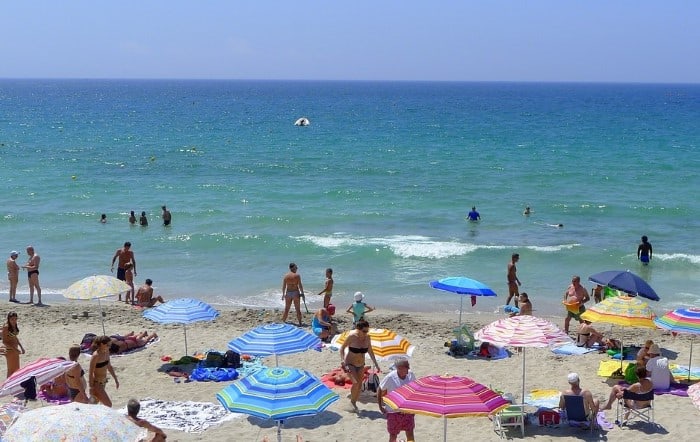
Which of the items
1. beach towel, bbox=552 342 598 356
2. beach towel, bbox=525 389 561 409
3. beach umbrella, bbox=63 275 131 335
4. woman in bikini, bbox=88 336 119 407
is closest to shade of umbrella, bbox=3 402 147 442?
woman in bikini, bbox=88 336 119 407

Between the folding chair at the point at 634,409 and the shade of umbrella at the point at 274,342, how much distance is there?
4.51 metres

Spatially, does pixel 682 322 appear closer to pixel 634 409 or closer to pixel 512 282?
pixel 634 409

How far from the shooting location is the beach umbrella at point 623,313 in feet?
41.2

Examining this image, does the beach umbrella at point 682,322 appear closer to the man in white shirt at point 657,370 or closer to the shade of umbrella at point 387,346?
the man in white shirt at point 657,370

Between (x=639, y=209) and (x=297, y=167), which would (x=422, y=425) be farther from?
(x=297, y=167)

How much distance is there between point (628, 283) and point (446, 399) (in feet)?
24.7

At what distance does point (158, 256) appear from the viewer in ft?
82.7

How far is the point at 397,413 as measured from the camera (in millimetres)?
9703

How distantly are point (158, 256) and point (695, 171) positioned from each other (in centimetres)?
3178

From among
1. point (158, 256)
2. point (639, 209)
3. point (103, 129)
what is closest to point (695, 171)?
point (639, 209)

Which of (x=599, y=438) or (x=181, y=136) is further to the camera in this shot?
(x=181, y=136)

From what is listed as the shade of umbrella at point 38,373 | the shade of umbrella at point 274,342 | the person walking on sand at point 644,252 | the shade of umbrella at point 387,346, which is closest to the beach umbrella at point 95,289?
the shade of umbrella at point 38,373

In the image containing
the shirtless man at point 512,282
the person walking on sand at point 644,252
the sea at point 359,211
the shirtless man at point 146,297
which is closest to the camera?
the shirtless man at point 146,297

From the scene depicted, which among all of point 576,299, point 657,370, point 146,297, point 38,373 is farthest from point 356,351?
point 146,297
